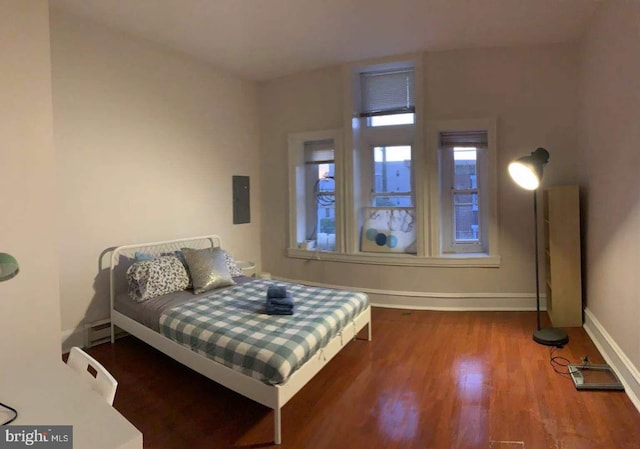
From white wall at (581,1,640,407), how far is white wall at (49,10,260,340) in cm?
361

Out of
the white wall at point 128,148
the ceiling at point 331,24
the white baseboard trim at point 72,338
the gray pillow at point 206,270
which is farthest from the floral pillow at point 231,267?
the ceiling at point 331,24

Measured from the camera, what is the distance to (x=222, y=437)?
2.00 meters

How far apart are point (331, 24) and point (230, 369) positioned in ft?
9.46

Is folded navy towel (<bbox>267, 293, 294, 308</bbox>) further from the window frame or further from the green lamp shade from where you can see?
the window frame

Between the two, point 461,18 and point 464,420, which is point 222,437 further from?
point 461,18

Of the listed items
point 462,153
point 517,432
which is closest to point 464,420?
point 517,432

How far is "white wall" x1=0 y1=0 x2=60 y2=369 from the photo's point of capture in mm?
1771

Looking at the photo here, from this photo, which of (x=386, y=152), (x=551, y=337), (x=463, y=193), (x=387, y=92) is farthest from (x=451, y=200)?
(x=551, y=337)

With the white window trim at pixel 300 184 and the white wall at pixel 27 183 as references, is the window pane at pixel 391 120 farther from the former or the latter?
the white wall at pixel 27 183

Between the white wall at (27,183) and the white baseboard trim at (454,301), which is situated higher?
the white wall at (27,183)

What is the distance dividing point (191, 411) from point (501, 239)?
3.28 meters

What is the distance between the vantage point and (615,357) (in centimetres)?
261

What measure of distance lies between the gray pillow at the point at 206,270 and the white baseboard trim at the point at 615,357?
117 inches

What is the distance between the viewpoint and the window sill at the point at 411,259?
3.96 metres
